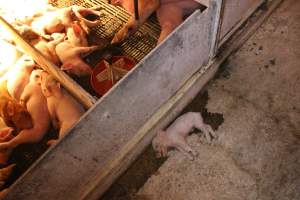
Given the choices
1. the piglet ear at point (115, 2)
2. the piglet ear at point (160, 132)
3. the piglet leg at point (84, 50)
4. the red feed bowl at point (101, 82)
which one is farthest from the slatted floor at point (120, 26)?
the piglet ear at point (160, 132)

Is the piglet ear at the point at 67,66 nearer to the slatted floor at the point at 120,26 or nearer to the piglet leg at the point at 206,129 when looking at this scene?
the slatted floor at the point at 120,26

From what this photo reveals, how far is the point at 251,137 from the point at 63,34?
7.39 feet

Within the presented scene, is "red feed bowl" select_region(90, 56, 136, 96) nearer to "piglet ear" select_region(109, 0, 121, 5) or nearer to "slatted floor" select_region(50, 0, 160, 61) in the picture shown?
"slatted floor" select_region(50, 0, 160, 61)

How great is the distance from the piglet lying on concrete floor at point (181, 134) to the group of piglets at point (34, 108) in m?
0.80

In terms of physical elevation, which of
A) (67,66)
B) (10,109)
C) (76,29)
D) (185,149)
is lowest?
(185,149)

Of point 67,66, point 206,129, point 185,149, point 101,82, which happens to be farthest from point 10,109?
point 206,129

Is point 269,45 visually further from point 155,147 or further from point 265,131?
point 155,147

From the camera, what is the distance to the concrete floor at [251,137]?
119 inches

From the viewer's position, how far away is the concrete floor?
9.93 ft

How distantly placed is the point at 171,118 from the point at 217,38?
0.92 meters

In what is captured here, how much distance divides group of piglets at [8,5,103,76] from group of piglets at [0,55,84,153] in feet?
0.89

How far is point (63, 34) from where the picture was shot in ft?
12.1

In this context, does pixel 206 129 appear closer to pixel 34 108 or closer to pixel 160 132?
pixel 160 132

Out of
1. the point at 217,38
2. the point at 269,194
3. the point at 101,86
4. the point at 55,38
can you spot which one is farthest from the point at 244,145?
the point at 55,38
